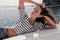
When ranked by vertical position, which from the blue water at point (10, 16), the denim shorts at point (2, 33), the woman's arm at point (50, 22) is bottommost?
the blue water at point (10, 16)

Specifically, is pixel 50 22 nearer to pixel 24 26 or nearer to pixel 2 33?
pixel 24 26

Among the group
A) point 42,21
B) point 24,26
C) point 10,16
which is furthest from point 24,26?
point 10,16

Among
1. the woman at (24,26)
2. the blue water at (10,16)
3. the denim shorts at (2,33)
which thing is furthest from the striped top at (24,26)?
the blue water at (10,16)

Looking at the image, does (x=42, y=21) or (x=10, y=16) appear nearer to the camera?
(x=42, y=21)

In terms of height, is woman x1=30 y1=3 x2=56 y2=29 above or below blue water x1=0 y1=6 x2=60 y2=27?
above

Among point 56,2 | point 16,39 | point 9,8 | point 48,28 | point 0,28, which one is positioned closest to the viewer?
point 16,39

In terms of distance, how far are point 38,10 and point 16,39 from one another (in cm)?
47

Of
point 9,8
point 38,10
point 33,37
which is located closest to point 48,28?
point 38,10

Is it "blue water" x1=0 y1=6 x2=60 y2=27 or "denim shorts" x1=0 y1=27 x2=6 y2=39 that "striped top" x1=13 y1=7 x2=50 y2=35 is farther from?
"blue water" x1=0 y1=6 x2=60 y2=27

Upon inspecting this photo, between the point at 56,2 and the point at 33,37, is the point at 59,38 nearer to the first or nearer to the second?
the point at 33,37

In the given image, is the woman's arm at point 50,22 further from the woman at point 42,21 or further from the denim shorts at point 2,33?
the denim shorts at point 2,33

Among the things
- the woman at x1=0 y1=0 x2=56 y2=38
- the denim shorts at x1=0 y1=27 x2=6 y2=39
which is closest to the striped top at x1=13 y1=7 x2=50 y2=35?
the woman at x1=0 y1=0 x2=56 y2=38

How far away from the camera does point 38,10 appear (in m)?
1.48

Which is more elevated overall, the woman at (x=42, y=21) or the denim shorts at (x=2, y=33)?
the woman at (x=42, y=21)
